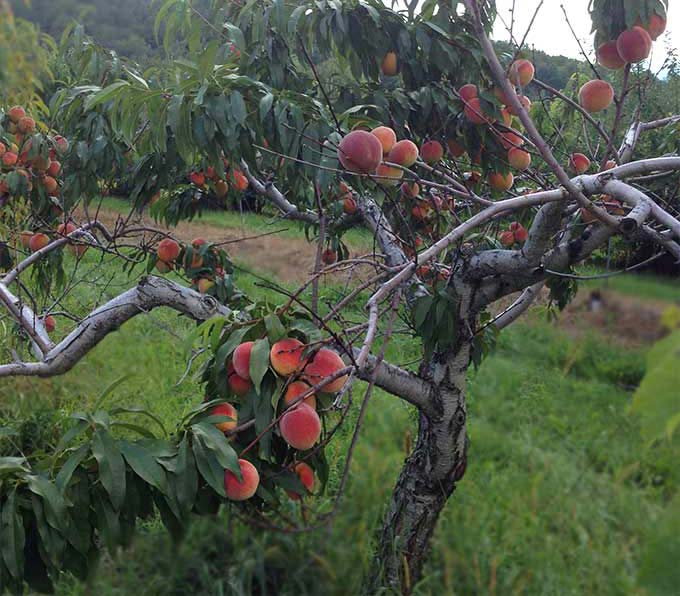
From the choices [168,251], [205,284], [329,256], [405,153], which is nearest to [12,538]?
[405,153]

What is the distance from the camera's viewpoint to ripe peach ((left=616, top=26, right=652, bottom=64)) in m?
1.17

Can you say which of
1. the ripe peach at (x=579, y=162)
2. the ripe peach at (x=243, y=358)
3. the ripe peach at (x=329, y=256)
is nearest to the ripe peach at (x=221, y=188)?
the ripe peach at (x=329, y=256)

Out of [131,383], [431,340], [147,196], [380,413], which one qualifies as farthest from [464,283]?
[131,383]

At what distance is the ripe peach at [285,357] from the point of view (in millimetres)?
926

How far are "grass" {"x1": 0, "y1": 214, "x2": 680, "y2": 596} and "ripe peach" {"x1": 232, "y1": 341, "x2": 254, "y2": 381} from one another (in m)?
0.27

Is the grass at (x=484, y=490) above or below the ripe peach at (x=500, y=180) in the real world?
below

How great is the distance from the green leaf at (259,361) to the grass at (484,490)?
0.23 m

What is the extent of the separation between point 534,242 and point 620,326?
0.95 m

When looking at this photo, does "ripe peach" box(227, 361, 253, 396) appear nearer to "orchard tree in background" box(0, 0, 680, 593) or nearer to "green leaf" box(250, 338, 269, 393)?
"orchard tree in background" box(0, 0, 680, 593)

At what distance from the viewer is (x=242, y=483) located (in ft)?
3.17

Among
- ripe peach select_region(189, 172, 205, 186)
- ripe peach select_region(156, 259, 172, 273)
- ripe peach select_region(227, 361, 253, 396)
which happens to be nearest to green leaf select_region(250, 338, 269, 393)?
ripe peach select_region(227, 361, 253, 396)

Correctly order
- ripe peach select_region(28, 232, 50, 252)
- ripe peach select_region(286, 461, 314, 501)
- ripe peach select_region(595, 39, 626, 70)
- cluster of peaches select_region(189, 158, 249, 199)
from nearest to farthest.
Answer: ripe peach select_region(286, 461, 314, 501)
ripe peach select_region(595, 39, 626, 70)
cluster of peaches select_region(189, 158, 249, 199)
ripe peach select_region(28, 232, 50, 252)

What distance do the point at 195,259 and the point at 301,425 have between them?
3.48 ft

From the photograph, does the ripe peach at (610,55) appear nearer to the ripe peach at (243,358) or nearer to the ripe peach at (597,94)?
the ripe peach at (597,94)
